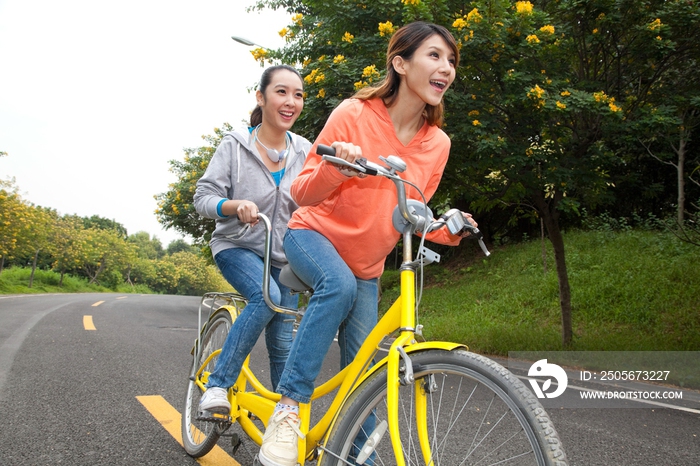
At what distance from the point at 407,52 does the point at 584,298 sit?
9.96 meters

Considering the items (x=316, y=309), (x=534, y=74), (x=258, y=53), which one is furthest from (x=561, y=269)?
(x=316, y=309)

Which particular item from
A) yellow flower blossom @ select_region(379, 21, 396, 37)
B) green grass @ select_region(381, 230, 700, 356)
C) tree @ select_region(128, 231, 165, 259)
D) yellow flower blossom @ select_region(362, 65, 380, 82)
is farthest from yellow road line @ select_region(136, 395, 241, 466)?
tree @ select_region(128, 231, 165, 259)

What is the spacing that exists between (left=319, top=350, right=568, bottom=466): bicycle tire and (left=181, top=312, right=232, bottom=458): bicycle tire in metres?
1.19

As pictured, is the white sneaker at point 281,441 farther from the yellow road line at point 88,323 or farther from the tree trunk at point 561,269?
the yellow road line at point 88,323

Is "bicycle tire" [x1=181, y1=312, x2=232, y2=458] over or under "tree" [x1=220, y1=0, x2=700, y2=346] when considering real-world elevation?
Result: under

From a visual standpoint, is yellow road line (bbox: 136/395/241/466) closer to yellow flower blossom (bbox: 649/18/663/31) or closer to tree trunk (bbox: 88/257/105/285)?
yellow flower blossom (bbox: 649/18/663/31)

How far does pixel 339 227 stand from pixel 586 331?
854 centimetres

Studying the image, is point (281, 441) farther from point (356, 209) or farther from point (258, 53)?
point (258, 53)

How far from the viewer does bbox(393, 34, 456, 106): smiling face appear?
84.9 inches

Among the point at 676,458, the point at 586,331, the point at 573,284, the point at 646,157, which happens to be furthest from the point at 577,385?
the point at 646,157

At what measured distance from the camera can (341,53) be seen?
821 cm

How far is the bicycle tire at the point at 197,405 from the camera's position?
300cm

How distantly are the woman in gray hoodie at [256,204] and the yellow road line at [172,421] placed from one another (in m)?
0.50

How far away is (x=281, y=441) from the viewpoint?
2023mm
